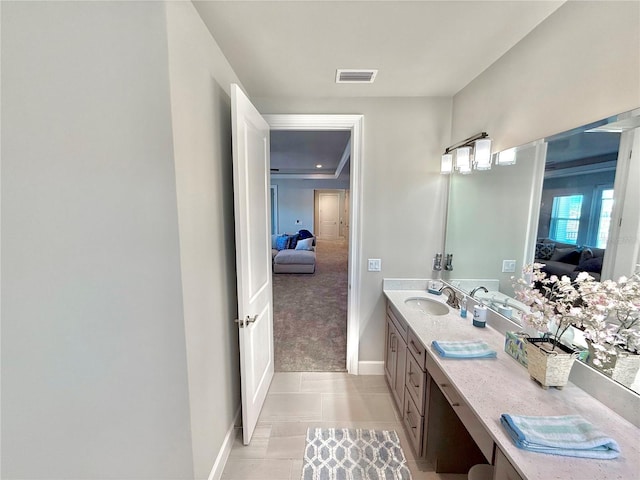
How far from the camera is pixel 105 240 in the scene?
83 centimetres

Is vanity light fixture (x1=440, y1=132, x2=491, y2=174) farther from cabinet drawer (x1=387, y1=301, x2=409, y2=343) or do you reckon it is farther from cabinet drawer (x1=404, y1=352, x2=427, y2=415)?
cabinet drawer (x1=404, y1=352, x2=427, y2=415)

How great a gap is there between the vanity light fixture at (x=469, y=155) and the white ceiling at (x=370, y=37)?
0.46m

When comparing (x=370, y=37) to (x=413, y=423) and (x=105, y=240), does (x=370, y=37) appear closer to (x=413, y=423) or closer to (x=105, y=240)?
(x=105, y=240)

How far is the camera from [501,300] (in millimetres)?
1599

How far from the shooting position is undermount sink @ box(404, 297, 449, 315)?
198 cm

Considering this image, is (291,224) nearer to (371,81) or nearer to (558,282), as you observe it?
(371,81)

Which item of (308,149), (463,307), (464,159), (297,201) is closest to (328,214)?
(297,201)

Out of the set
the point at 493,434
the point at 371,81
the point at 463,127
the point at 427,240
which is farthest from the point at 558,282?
the point at 371,81

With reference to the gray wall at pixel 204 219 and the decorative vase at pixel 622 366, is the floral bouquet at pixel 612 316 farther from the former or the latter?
the gray wall at pixel 204 219

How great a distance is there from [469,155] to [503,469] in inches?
70.6

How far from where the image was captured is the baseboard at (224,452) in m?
1.40

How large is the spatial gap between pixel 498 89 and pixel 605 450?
6.03ft

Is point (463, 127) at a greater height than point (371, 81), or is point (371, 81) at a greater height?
point (371, 81)

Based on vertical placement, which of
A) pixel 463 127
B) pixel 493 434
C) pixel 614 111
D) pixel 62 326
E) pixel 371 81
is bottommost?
pixel 493 434
